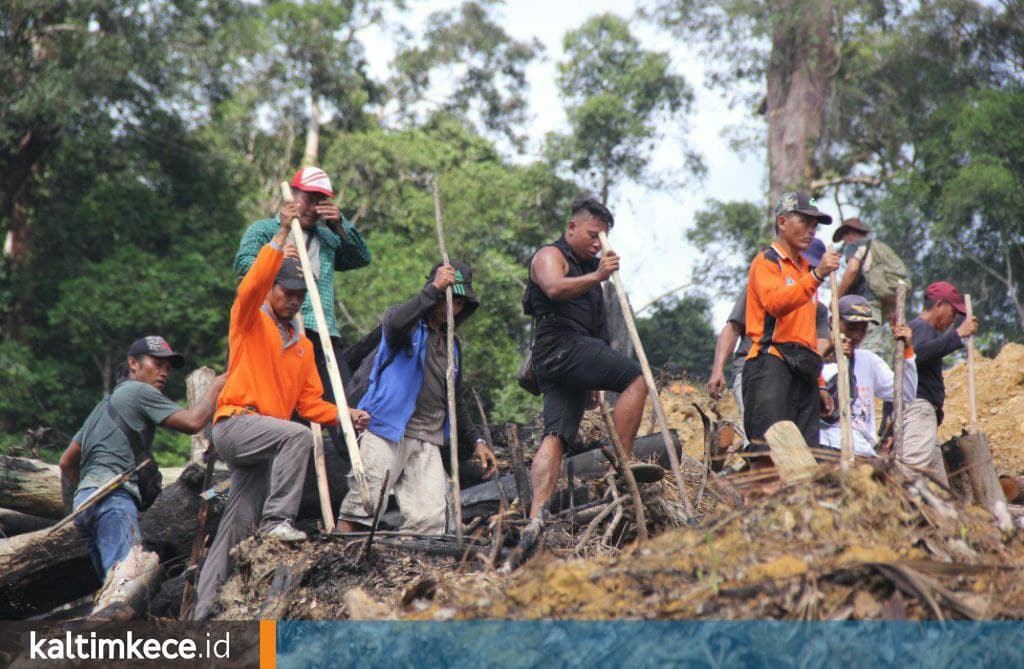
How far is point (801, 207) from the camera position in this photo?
6.80 meters

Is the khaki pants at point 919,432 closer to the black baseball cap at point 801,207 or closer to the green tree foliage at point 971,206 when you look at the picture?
the black baseball cap at point 801,207

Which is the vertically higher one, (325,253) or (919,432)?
(325,253)

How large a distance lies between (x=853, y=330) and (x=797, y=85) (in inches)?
627

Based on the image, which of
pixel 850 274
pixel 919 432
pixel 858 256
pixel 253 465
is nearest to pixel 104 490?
pixel 253 465

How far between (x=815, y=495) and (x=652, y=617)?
35.2 inches

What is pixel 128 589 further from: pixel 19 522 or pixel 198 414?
pixel 19 522

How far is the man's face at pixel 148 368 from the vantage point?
7.20 meters

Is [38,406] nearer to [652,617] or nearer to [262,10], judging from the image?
[262,10]

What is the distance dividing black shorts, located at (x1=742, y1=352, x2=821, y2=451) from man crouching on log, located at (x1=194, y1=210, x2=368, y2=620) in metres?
2.19

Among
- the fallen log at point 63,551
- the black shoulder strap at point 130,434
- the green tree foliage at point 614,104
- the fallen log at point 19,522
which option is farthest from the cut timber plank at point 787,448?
the green tree foliage at point 614,104

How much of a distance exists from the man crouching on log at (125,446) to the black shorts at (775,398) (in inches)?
117

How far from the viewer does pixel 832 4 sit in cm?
2253

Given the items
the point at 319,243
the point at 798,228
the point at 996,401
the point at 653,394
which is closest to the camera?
the point at 653,394

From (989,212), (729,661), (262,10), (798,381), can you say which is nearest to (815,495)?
(729,661)
